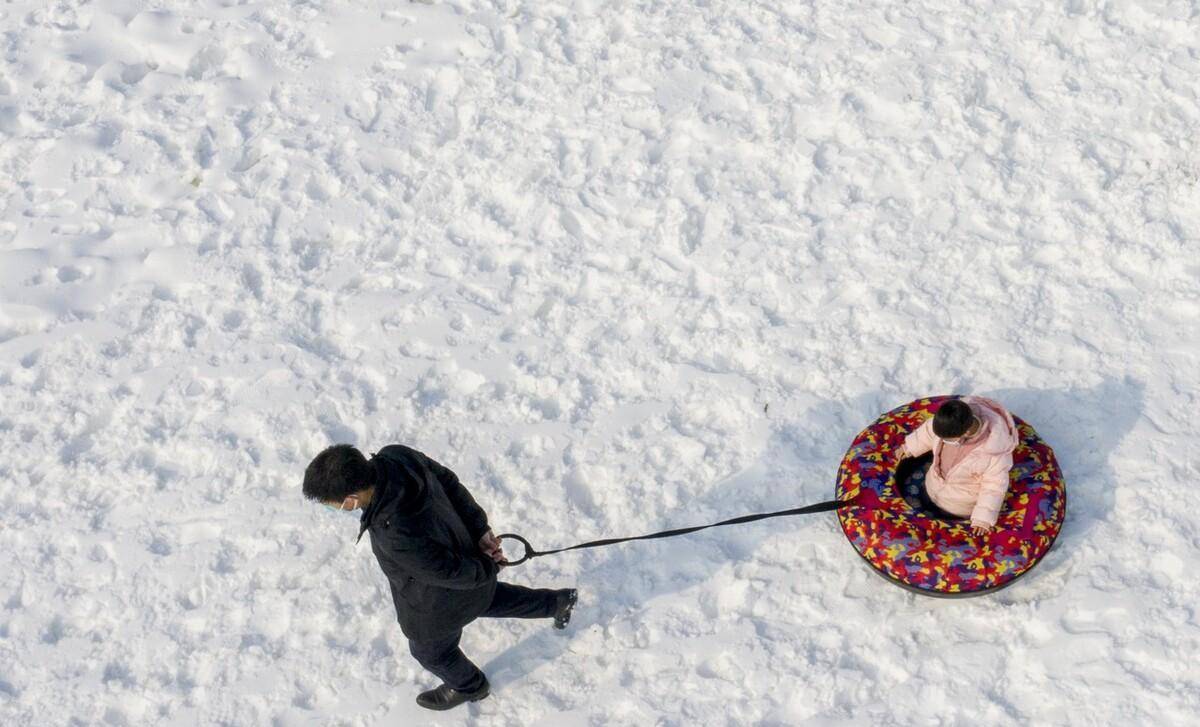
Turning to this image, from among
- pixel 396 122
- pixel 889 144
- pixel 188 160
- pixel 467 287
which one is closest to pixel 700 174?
pixel 889 144

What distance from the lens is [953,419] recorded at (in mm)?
4555

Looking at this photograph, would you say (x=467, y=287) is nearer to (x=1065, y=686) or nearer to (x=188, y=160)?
(x=188, y=160)

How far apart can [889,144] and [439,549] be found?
4078 mm

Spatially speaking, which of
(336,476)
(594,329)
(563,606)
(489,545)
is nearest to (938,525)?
(563,606)

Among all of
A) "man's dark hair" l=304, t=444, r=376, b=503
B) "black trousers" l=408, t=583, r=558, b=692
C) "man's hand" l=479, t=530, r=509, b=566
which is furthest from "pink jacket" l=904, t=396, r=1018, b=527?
"man's dark hair" l=304, t=444, r=376, b=503

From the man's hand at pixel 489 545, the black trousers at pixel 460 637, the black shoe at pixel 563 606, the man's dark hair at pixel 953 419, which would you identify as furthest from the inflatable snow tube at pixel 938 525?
the man's hand at pixel 489 545

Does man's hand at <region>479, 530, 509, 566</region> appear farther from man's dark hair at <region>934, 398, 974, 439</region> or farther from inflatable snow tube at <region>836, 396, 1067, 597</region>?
man's dark hair at <region>934, 398, 974, 439</region>

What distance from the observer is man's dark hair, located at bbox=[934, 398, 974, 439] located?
455cm

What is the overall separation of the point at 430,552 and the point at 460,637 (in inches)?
36.6

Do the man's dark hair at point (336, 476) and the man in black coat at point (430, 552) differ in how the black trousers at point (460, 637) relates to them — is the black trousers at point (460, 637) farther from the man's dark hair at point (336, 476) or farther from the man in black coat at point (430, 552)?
the man's dark hair at point (336, 476)

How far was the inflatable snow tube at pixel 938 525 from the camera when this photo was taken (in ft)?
15.8

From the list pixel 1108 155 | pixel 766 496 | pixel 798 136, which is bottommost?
pixel 766 496

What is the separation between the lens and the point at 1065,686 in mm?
4773

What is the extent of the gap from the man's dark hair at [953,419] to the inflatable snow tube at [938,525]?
0.57 metres
